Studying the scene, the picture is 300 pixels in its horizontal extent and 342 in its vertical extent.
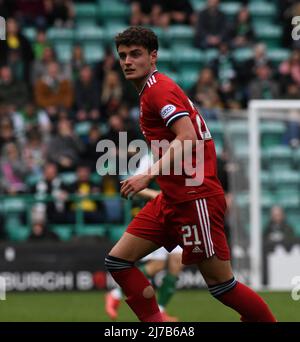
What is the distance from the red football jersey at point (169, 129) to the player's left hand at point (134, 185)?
0.41 meters

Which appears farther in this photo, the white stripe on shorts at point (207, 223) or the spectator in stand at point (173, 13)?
the spectator in stand at point (173, 13)

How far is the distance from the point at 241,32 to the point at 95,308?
8273 millimetres

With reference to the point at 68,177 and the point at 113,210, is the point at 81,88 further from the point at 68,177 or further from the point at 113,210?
the point at 113,210

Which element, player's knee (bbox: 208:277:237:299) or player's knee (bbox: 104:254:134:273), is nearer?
player's knee (bbox: 208:277:237:299)

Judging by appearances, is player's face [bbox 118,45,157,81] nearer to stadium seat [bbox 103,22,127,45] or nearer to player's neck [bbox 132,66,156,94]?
player's neck [bbox 132,66,156,94]

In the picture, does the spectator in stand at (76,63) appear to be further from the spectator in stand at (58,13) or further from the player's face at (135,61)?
the player's face at (135,61)

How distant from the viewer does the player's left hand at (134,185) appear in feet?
21.1

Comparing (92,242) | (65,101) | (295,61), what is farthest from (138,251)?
(295,61)

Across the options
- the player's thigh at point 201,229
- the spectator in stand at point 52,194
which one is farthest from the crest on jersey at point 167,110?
the spectator in stand at point 52,194

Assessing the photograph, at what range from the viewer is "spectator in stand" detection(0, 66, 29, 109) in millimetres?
16156

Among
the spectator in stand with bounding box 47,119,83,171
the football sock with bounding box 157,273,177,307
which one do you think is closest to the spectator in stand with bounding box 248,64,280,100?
the spectator in stand with bounding box 47,119,83,171

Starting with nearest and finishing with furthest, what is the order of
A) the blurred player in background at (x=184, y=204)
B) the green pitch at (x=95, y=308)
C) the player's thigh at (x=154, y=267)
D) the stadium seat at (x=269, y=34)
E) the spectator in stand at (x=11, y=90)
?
the blurred player in background at (x=184, y=204) < the green pitch at (x=95, y=308) < the player's thigh at (x=154, y=267) < the spectator in stand at (x=11, y=90) < the stadium seat at (x=269, y=34)

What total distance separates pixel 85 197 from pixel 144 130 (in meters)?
7.51

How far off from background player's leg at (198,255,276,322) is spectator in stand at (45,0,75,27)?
11659mm
